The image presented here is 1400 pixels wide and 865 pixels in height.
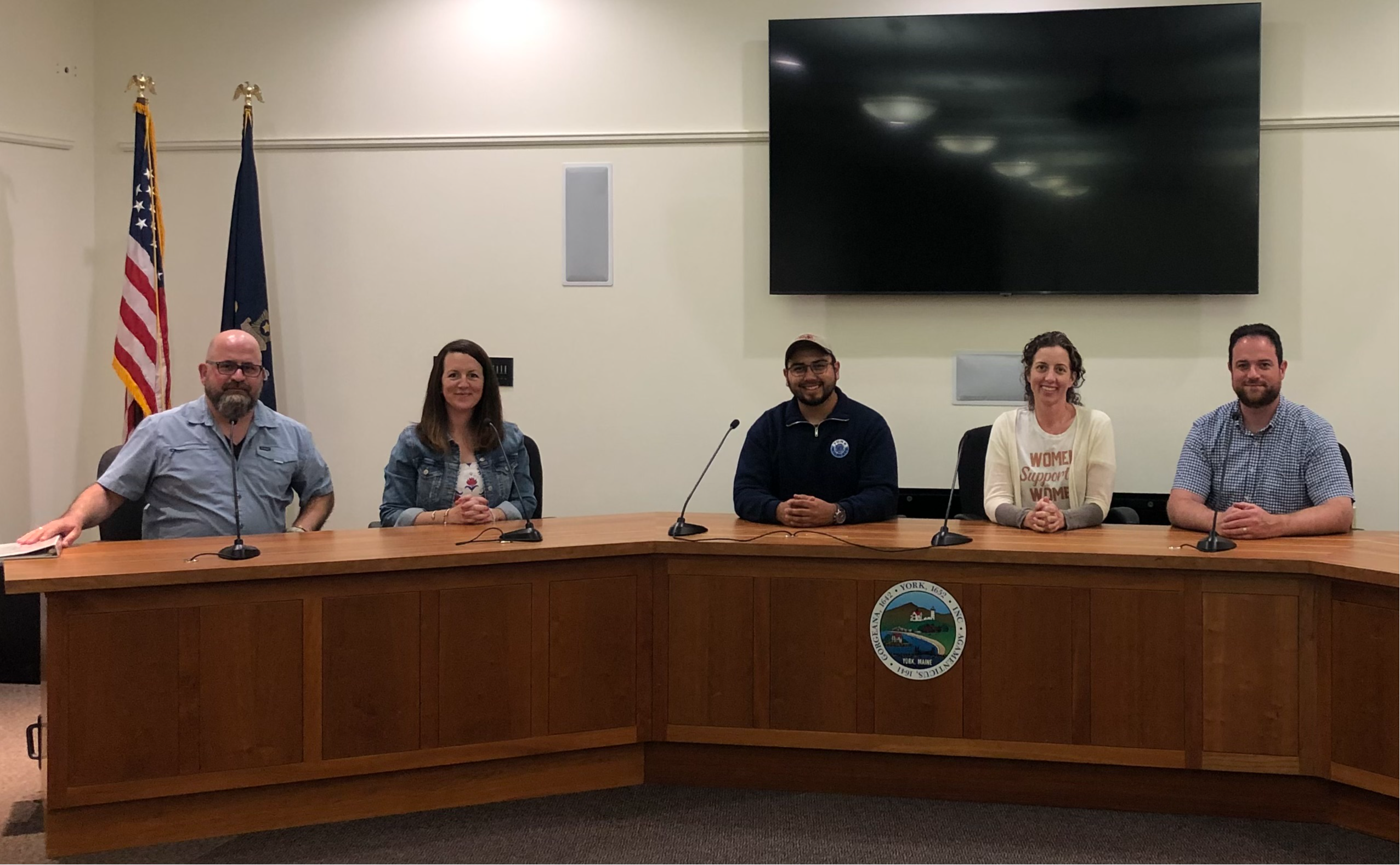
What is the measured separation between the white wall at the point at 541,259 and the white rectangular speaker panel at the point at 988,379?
0.16 feet

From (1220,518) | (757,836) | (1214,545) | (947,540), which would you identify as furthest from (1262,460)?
(757,836)

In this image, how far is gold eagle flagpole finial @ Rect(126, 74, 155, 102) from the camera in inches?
189

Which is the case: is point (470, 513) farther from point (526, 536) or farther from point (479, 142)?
point (479, 142)

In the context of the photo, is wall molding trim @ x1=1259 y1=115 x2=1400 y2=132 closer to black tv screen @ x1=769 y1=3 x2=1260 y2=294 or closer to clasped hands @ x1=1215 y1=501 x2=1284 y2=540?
black tv screen @ x1=769 y1=3 x2=1260 y2=294

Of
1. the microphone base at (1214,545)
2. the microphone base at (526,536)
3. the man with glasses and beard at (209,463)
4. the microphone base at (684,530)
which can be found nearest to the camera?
the microphone base at (1214,545)

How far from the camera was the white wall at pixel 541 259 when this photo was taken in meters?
4.90

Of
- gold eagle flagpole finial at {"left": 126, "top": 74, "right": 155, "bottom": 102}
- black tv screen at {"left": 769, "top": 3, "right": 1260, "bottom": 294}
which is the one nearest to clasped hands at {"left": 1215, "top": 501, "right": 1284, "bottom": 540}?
black tv screen at {"left": 769, "top": 3, "right": 1260, "bottom": 294}

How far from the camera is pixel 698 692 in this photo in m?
3.15

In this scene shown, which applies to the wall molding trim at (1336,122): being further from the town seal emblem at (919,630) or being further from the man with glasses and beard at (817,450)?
the town seal emblem at (919,630)

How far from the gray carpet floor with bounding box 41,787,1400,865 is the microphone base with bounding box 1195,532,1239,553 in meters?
0.72

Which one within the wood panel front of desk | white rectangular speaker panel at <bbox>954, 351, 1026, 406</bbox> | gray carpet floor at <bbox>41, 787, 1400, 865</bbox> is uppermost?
white rectangular speaker panel at <bbox>954, 351, 1026, 406</bbox>

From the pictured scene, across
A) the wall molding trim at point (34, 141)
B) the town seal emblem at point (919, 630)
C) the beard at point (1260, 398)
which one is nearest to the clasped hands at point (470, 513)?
the town seal emblem at point (919, 630)

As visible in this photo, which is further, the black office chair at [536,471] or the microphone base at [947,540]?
the black office chair at [536,471]

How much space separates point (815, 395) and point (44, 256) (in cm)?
373
